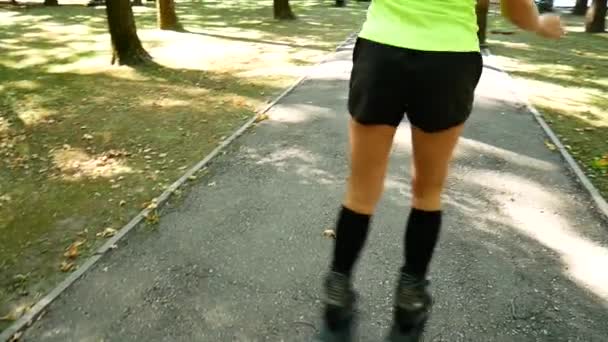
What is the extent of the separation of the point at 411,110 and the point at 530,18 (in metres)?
0.65

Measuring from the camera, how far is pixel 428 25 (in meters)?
1.79

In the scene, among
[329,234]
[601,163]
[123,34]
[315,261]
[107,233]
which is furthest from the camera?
[123,34]

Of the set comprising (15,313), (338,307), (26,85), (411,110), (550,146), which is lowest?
(15,313)

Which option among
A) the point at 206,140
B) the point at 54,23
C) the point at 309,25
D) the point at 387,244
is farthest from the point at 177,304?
the point at 54,23

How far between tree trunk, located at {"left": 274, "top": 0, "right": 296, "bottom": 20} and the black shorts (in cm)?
1694

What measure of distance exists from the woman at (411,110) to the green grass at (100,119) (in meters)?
2.16

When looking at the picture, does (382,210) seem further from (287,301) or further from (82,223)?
(82,223)

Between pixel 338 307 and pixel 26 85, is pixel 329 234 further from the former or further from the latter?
pixel 26 85

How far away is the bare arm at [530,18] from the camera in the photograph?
205 centimetres

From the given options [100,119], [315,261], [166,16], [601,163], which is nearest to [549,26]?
[315,261]

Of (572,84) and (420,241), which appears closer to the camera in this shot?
(420,241)

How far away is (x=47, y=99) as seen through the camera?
7.90 meters

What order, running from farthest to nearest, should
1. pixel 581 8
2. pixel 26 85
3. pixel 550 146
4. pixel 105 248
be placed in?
pixel 581 8 < pixel 26 85 < pixel 550 146 < pixel 105 248

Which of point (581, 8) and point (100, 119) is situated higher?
point (581, 8)
